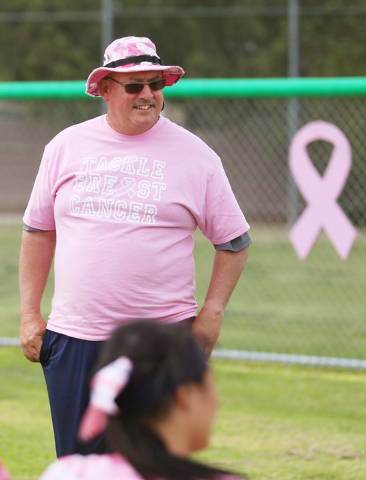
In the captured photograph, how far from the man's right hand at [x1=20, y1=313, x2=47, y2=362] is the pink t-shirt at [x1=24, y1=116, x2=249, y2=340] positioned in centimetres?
9

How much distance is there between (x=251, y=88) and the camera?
5289 millimetres

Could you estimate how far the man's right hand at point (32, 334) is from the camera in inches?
113

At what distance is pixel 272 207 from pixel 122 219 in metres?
8.82

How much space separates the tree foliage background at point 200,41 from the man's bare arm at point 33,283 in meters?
13.7

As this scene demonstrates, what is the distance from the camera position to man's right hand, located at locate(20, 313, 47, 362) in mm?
2861

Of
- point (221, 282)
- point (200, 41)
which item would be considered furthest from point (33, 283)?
point (200, 41)

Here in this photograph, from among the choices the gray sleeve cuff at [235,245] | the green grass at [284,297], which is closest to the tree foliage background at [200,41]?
the green grass at [284,297]

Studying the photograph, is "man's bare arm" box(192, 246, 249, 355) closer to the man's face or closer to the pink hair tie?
the man's face

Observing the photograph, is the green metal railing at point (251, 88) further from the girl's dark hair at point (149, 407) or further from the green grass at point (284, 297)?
the girl's dark hair at point (149, 407)

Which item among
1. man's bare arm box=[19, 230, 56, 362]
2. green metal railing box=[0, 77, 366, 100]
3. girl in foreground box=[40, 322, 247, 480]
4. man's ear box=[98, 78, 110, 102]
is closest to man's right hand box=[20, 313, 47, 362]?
man's bare arm box=[19, 230, 56, 362]

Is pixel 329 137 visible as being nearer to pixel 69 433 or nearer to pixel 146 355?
pixel 69 433

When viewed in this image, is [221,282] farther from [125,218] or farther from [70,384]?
[70,384]

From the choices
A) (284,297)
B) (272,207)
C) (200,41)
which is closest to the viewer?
(284,297)

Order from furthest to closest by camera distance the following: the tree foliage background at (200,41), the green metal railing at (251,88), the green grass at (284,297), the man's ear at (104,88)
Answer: the tree foliage background at (200,41)
the green grass at (284,297)
the green metal railing at (251,88)
the man's ear at (104,88)
